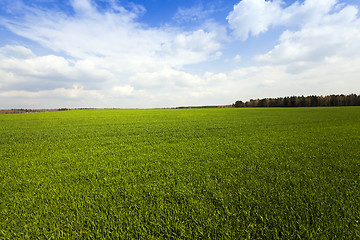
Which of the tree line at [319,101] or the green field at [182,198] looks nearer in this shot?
the green field at [182,198]

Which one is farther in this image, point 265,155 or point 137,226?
point 265,155

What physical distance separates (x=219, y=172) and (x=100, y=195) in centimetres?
291

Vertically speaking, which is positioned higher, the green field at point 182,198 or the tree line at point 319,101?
the tree line at point 319,101

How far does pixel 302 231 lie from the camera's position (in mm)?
2223

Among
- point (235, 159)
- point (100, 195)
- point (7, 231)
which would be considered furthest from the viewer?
point (235, 159)

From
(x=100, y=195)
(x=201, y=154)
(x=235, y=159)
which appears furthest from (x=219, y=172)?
(x=100, y=195)

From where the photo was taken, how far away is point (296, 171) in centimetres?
427

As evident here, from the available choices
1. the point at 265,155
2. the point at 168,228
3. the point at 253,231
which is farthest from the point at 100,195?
the point at 265,155

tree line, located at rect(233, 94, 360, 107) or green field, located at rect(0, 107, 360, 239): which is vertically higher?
tree line, located at rect(233, 94, 360, 107)

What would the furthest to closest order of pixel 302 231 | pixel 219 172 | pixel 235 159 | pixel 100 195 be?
pixel 235 159 < pixel 219 172 < pixel 100 195 < pixel 302 231

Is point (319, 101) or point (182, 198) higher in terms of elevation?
point (319, 101)

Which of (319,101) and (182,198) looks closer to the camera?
(182,198)

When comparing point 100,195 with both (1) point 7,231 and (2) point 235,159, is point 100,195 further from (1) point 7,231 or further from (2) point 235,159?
(2) point 235,159

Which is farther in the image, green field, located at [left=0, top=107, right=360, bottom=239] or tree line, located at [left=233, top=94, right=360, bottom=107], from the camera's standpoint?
tree line, located at [left=233, top=94, right=360, bottom=107]
